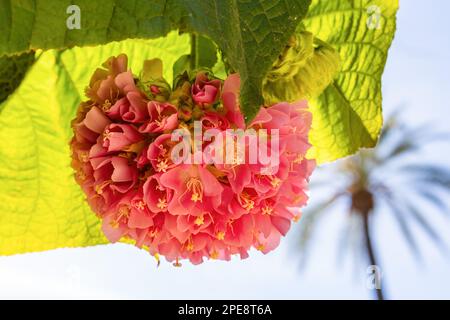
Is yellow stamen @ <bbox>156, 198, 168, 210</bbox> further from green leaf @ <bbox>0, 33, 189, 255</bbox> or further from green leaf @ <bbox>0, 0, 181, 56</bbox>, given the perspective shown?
green leaf @ <bbox>0, 33, 189, 255</bbox>

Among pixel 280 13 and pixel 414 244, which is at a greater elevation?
pixel 414 244

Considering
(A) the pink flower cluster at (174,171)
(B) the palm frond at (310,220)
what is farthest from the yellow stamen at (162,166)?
(B) the palm frond at (310,220)

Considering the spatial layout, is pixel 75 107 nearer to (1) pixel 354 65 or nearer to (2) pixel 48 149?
(2) pixel 48 149

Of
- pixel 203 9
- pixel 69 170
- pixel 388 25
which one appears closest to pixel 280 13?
pixel 203 9

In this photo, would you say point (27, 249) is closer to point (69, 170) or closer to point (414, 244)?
point (69, 170)

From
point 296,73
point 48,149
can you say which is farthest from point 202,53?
point 48,149
